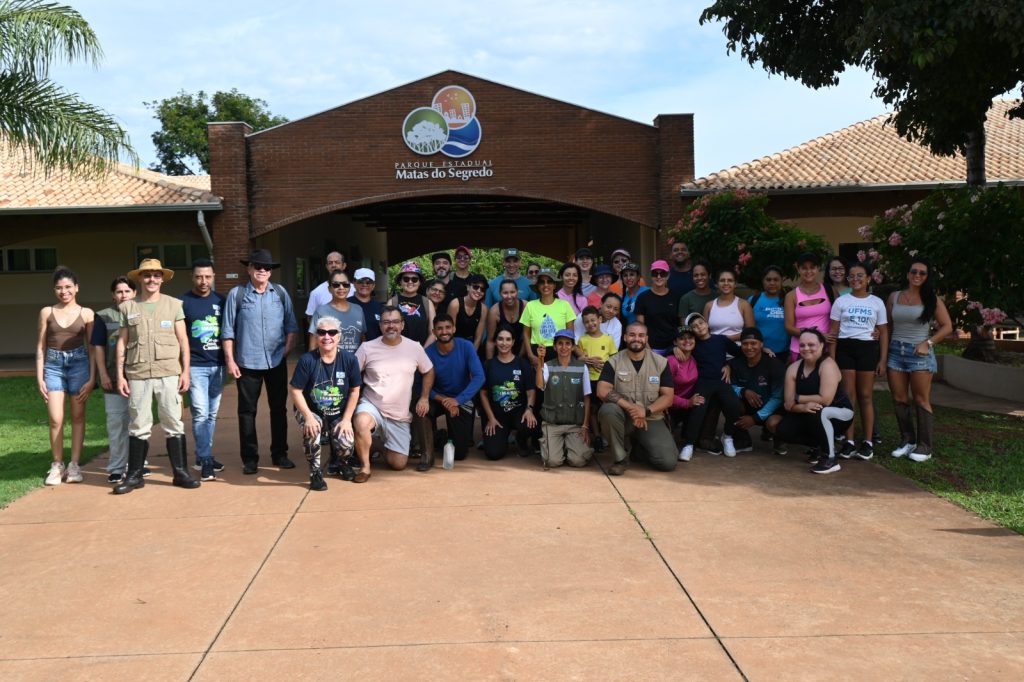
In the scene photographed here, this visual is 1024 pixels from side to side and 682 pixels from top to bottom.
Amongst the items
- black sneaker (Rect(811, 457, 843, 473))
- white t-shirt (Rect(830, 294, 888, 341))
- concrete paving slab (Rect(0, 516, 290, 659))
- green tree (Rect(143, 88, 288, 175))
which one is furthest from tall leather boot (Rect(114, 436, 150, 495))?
green tree (Rect(143, 88, 288, 175))

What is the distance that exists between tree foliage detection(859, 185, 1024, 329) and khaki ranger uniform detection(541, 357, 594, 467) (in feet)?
14.1

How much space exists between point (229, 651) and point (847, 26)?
10.3 meters

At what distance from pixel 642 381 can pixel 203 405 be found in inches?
144

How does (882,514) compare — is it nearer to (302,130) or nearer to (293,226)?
(302,130)

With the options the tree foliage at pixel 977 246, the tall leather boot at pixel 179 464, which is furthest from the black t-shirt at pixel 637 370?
the tree foliage at pixel 977 246

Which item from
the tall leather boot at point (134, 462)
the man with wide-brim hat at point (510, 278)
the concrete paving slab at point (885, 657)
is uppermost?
the man with wide-brim hat at point (510, 278)

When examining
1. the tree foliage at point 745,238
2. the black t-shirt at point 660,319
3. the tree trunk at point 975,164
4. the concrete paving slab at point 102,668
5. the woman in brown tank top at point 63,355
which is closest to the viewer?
the concrete paving slab at point 102,668

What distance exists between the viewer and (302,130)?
64.3 ft

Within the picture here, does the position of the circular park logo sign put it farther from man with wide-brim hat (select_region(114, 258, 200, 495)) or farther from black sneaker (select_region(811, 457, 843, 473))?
black sneaker (select_region(811, 457, 843, 473))

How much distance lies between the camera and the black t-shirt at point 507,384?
7992 millimetres

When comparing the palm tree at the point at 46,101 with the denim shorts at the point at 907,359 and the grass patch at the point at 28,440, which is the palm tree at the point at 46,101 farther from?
the denim shorts at the point at 907,359

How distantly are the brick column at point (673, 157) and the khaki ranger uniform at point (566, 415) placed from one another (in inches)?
485

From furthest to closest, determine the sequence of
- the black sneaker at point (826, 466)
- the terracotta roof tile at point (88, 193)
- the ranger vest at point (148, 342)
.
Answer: the terracotta roof tile at point (88, 193)
the black sneaker at point (826, 466)
the ranger vest at point (148, 342)

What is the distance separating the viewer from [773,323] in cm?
838
